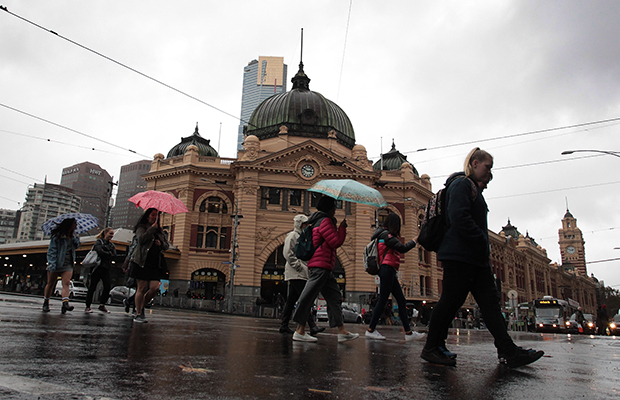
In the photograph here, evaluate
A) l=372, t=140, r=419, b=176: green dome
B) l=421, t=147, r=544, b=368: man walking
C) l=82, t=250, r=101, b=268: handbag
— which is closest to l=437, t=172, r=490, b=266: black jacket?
l=421, t=147, r=544, b=368: man walking

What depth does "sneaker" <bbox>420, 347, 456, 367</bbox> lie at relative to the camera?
14.2 ft

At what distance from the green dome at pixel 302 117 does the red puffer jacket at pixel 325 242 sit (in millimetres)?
36877

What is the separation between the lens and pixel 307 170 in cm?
3956

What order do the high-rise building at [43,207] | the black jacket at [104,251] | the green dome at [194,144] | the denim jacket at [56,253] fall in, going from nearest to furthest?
1. the denim jacket at [56,253]
2. the black jacket at [104,251]
3. the green dome at [194,144]
4. the high-rise building at [43,207]

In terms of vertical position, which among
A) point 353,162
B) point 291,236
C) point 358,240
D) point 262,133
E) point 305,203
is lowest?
point 291,236

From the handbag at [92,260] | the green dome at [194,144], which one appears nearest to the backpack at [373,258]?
the handbag at [92,260]

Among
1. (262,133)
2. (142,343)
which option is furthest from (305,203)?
(142,343)

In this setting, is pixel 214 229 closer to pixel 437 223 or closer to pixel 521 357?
pixel 437 223

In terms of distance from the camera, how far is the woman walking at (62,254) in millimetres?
8938

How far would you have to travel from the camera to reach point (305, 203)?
39.4 meters

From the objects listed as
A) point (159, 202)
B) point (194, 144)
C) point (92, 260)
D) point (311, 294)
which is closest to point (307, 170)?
point (194, 144)

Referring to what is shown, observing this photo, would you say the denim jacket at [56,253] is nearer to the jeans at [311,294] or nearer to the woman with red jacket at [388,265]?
the jeans at [311,294]

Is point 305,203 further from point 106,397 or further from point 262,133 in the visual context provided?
point 106,397

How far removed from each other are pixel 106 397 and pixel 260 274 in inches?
1403
